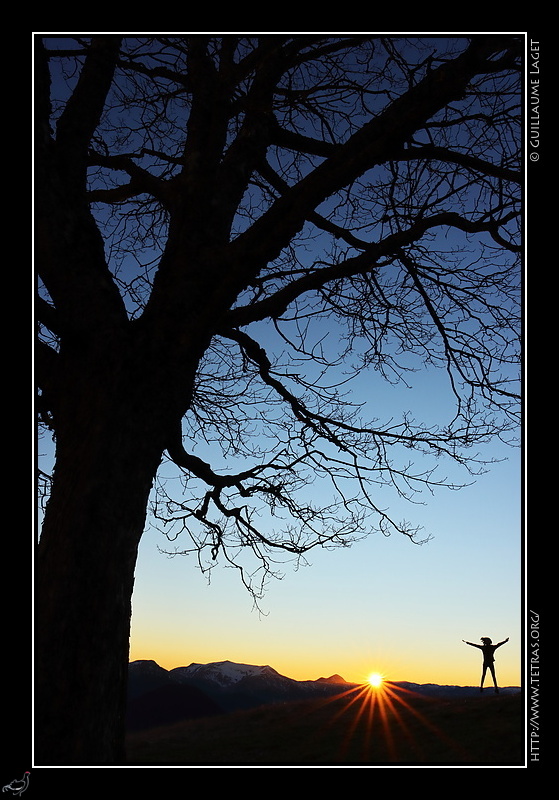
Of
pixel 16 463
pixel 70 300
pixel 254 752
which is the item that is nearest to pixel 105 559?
pixel 16 463

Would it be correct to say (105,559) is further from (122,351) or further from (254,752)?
(254,752)

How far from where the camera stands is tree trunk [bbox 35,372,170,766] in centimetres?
298

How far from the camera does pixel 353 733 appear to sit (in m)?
18.1

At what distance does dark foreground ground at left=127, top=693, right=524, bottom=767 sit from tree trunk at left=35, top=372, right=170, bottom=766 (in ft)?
32.8

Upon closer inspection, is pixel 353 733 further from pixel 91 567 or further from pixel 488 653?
pixel 91 567

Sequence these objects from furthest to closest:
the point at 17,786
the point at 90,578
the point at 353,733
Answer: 1. the point at 353,733
2. the point at 90,578
3. the point at 17,786

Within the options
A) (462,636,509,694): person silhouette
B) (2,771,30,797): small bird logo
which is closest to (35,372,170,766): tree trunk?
(2,771,30,797): small bird logo

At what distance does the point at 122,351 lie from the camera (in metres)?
3.67

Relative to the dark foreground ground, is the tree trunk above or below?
above

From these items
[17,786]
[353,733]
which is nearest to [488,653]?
[353,733]

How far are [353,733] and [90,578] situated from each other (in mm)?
17824

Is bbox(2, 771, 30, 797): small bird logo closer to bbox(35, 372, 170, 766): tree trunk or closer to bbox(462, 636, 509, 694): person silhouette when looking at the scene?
bbox(35, 372, 170, 766): tree trunk

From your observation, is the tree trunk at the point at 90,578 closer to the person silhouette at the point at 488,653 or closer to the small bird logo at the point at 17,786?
the small bird logo at the point at 17,786

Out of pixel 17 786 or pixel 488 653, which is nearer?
pixel 17 786
